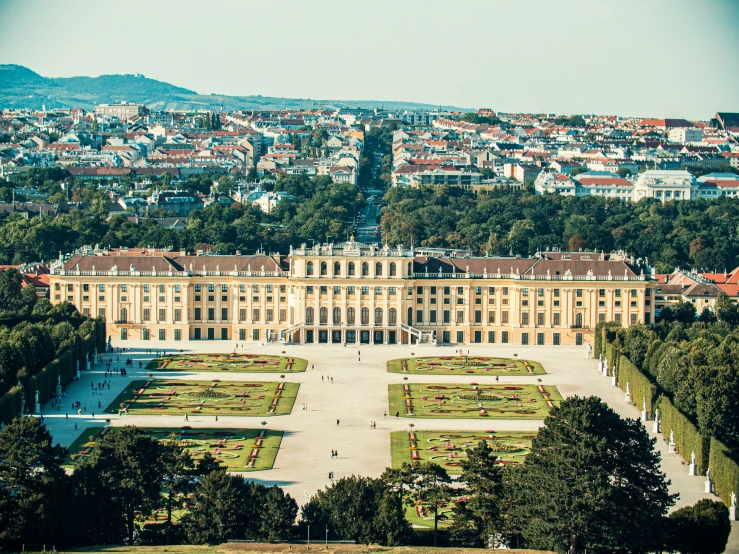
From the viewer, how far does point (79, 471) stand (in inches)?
2313

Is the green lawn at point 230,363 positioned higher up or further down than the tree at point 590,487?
further down

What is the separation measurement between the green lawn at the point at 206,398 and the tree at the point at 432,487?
893 inches

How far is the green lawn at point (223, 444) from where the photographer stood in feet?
232

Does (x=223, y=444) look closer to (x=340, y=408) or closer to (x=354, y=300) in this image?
(x=340, y=408)

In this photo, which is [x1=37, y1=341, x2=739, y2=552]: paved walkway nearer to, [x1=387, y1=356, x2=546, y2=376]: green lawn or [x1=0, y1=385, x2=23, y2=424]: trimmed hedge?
[x1=387, y1=356, x2=546, y2=376]: green lawn

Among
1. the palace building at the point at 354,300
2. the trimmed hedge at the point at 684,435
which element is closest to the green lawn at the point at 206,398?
the palace building at the point at 354,300

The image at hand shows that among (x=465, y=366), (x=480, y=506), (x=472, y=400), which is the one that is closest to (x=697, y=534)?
(x=480, y=506)

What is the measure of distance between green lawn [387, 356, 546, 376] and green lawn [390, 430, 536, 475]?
18356 millimetres

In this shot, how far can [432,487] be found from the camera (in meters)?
60.4

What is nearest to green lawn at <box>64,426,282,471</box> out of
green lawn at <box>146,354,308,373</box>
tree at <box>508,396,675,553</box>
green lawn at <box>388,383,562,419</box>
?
green lawn at <box>388,383,562,419</box>

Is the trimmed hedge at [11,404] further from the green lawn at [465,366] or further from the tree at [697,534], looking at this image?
the tree at [697,534]

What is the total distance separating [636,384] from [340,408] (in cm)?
1654

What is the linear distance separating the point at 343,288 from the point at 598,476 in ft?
181

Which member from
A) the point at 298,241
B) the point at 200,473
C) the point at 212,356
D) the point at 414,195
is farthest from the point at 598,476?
the point at 414,195
